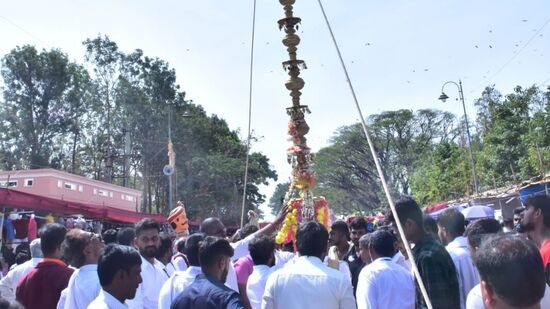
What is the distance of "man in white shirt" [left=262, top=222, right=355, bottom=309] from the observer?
12.8 feet

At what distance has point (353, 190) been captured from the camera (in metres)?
50.1

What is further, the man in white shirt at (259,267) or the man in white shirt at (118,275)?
the man in white shirt at (259,267)

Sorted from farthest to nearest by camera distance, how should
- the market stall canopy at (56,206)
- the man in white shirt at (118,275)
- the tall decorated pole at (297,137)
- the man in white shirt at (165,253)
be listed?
1. the market stall canopy at (56,206)
2. the tall decorated pole at (297,137)
3. the man in white shirt at (165,253)
4. the man in white shirt at (118,275)

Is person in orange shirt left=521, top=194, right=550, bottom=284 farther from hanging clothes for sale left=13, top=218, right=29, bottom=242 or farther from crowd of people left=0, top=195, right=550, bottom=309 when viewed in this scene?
hanging clothes for sale left=13, top=218, right=29, bottom=242

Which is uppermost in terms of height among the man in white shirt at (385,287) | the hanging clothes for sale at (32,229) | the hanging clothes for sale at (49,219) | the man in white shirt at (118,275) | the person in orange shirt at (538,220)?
the hanging clothes for sale at (49,219)

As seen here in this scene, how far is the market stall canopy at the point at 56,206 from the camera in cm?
1182

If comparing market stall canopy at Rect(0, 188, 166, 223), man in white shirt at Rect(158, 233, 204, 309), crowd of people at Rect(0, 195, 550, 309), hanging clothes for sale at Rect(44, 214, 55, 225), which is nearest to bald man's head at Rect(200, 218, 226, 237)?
crowd of people at Rect(0, 195, 550, 309)

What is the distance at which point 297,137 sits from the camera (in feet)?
25.7

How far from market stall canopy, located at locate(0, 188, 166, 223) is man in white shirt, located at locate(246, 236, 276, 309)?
A: 8.40m

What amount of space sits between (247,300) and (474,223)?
232 cm

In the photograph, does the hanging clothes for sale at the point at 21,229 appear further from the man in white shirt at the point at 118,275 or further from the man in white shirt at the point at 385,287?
the man in white shirt at the point at 385,287

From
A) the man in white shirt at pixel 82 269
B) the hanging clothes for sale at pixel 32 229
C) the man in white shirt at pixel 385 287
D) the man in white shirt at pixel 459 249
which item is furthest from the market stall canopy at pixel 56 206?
the man in white shirt at pixel 385 287

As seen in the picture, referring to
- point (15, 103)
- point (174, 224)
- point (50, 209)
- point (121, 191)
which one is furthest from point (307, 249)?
point (15, 103)

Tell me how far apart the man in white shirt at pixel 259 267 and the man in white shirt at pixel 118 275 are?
1.61 meters
